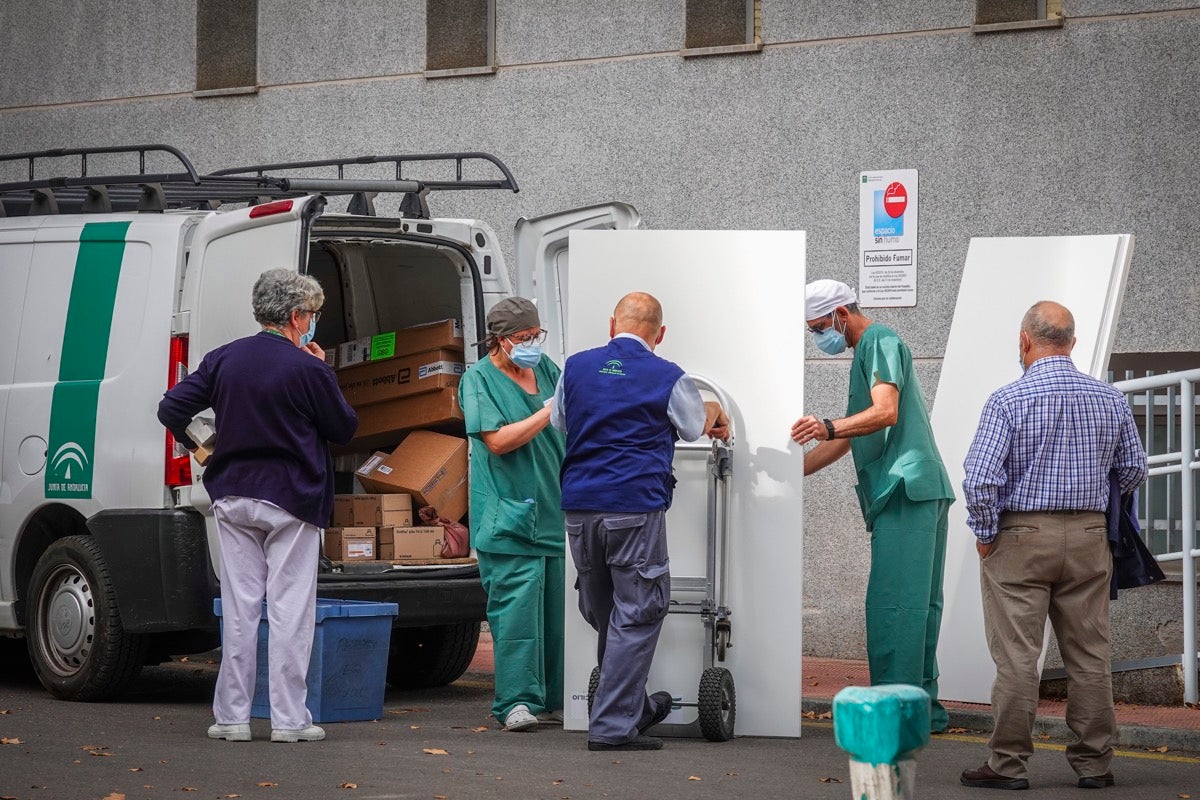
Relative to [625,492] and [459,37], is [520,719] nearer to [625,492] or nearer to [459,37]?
[625,492]

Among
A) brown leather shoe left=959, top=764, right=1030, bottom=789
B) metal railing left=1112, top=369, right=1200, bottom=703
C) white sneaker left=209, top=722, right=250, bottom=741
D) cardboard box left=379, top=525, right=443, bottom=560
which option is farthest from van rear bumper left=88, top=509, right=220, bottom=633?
metal railing left=1112, top=369, right=1200, bottom=703

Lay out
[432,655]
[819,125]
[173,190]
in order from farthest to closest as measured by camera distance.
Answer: [819,125] < [173,190] < [432,655]

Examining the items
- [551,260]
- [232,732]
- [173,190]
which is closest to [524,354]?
[551,260]

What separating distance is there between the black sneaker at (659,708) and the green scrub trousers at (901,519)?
2.81 ft

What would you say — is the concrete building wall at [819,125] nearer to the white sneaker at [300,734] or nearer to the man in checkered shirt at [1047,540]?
the man in checkered shirt at [1047,540]

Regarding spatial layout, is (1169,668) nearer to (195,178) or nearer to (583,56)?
(195,178)

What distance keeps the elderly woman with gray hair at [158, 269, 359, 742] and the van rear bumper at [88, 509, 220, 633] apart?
Result: 0.49 metres

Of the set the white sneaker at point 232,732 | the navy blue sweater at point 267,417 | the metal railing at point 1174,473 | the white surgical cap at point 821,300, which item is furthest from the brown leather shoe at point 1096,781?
the white sneaker at point 232,732

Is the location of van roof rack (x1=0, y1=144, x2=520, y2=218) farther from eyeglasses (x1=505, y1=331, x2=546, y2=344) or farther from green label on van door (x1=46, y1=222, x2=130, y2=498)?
eyeglasses (x1=505, y1=331, x2=546, y2=344)

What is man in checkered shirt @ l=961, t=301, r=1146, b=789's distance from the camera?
19.6 ft

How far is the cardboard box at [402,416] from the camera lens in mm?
8562

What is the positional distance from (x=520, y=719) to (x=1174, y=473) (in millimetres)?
3303

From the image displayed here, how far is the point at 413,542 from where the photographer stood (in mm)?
8102

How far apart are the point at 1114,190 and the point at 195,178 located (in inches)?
202
